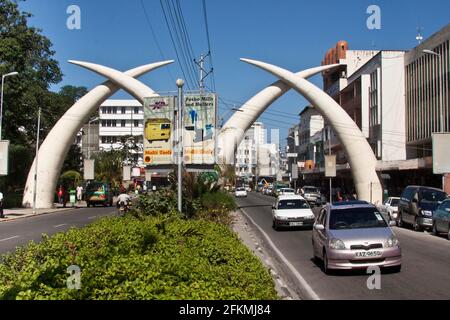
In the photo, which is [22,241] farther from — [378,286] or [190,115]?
[378,286]

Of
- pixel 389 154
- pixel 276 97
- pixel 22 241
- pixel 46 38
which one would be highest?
pixel 46 38

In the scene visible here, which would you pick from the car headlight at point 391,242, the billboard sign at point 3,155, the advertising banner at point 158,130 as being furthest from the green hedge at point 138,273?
the billboard sign at point 3,155

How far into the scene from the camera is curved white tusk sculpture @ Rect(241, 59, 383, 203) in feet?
173

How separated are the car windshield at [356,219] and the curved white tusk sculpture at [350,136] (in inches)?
1497

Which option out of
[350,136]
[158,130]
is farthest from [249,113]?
[158,130]

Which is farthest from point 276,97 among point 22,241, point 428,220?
point 22,241

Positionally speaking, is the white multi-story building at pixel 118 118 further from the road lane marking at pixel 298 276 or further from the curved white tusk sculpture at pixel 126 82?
the road lane marking at pixel 298 276

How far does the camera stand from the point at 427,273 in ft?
43.6

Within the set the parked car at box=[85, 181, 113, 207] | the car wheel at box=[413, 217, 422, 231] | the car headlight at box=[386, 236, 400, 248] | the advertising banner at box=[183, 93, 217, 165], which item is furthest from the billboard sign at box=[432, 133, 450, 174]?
the parked car at box=[85, 181, 113, 207]

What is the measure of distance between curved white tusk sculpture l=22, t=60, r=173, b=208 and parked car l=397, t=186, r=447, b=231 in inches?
1238

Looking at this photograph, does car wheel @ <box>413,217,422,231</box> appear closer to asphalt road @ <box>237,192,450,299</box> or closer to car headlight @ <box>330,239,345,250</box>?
asphalt road @ <box>237,192,450,299</box>

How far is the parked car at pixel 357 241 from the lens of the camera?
12.7m

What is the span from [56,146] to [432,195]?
34324 millimetres
